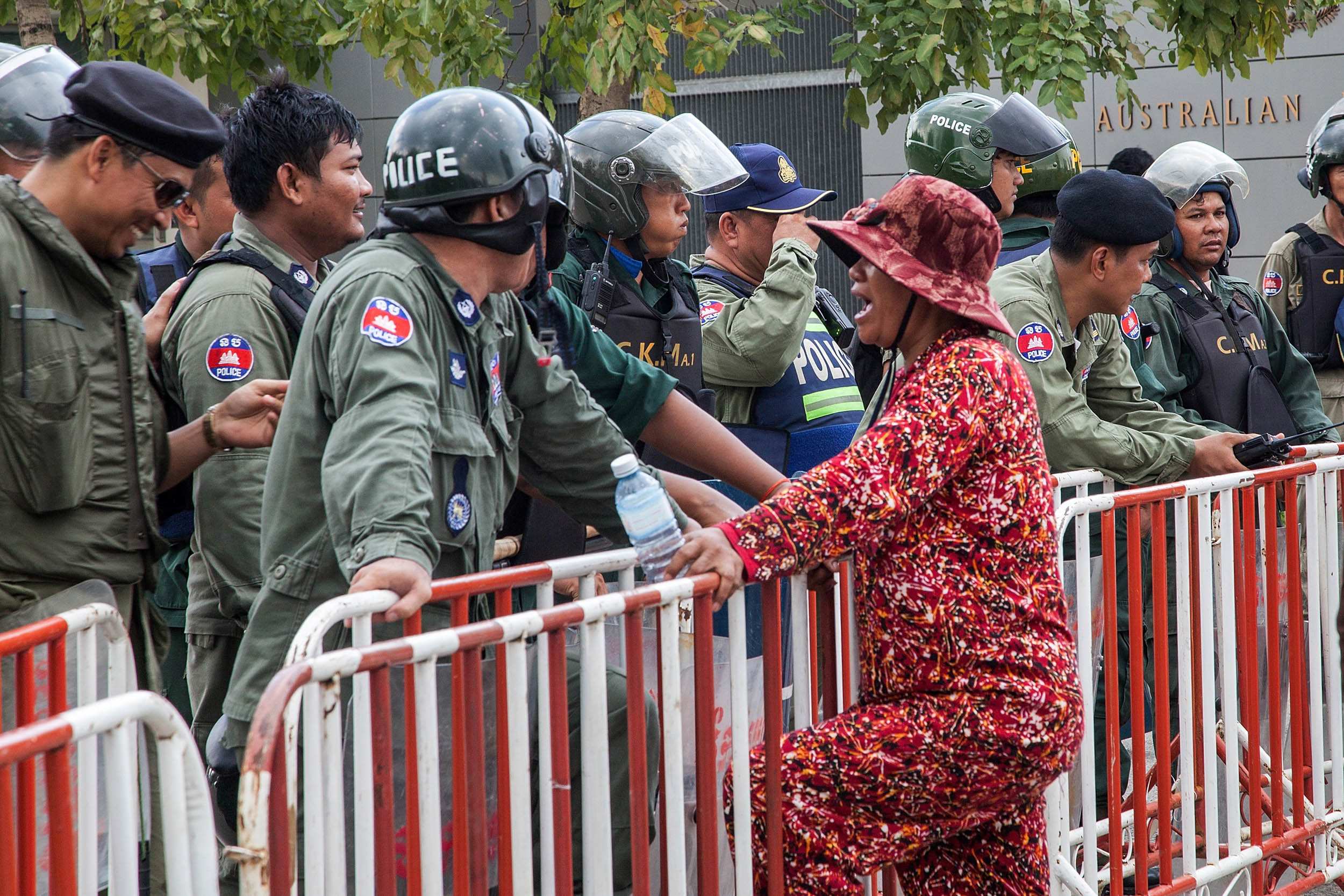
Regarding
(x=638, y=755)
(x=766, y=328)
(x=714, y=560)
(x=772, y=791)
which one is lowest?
(x=772, y=791)

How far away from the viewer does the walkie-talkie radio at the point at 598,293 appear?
4.57 meters

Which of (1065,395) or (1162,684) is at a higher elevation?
(1065,395)

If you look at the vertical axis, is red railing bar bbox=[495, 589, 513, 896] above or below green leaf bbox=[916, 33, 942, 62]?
below

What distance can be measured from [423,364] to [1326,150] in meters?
5.26

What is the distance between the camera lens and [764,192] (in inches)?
210

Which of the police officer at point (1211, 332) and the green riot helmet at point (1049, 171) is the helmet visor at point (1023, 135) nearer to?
the green riot helmet at point (1049, 171)

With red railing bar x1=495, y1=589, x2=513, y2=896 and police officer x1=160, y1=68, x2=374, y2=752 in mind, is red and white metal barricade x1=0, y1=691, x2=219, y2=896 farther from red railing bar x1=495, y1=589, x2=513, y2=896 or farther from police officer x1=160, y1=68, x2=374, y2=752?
police officer x1=160, y1=68, x2=374, y2=752

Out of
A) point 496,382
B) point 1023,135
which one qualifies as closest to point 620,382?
point 496,382

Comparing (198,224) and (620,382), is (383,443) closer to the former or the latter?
(620,382)

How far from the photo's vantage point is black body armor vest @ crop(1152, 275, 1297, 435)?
563 cm

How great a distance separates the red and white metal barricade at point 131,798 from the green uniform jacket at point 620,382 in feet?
5.89

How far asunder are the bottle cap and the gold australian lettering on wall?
11494 mm

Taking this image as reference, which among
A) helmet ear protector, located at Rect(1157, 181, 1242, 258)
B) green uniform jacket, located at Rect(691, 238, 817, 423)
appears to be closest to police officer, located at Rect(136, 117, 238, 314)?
green uniform jacket, located at Rect(691, 238, 817, 423)

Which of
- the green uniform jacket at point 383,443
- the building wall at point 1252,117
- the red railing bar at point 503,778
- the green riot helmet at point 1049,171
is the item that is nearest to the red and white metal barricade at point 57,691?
the green uniform jacket at point 383,443
